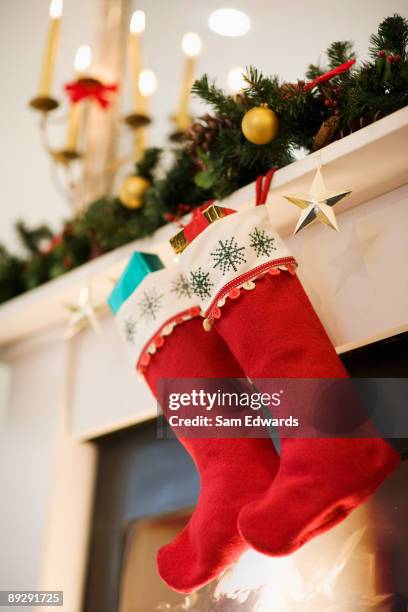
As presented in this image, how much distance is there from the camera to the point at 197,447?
3.21 ft

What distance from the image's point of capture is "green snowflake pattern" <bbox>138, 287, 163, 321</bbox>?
104 centimetres

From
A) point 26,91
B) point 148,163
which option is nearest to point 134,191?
point 148,163

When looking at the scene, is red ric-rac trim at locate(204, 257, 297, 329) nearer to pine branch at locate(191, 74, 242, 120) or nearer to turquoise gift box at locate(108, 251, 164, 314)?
turquoise gift box at locate(108, 251, 164, 314)

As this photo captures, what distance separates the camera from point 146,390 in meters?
1.30

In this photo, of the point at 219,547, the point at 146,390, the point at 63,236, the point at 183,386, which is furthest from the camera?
the point at 63,236

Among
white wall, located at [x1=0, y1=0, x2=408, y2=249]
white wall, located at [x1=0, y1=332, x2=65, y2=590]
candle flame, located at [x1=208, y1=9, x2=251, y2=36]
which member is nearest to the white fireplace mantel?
white wall, located at [x1=0, y1=332, x2=65, y2=590]

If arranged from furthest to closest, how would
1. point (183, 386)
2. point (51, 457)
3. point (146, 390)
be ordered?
point (51, 457), point (146, 390), point (183, 386)

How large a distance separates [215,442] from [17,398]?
0.83 meters

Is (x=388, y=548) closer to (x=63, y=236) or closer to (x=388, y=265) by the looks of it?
(x=388, y=265)

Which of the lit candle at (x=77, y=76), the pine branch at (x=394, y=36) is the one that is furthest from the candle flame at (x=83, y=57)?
the pine branch at (x=394, y=36)

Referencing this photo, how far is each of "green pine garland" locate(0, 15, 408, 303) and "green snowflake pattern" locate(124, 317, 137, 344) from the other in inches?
9.2

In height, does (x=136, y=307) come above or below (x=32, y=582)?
above

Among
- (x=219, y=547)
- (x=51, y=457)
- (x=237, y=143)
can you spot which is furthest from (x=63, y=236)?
(x=219, y=547)

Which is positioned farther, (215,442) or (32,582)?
(32,582)
